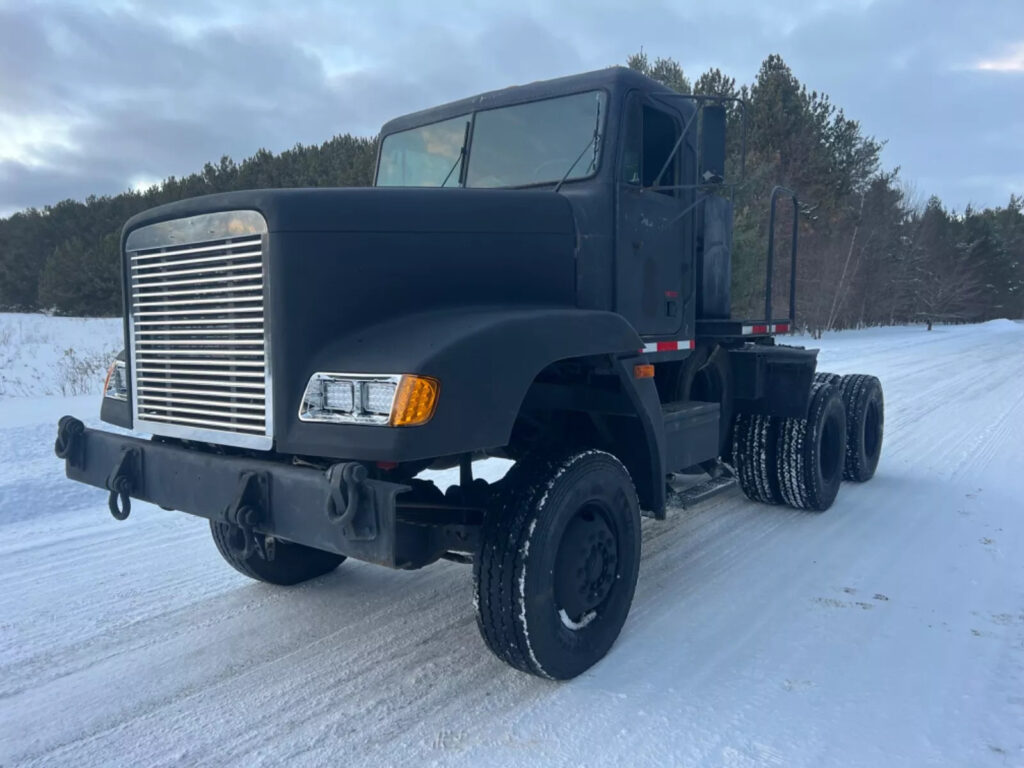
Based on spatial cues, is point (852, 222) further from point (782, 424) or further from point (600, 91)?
point (600, 91)

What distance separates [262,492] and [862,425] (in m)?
5.75

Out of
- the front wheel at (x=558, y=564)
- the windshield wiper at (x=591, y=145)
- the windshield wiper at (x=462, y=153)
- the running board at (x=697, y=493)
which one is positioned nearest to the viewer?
the front wheel at (x=558, y=564)

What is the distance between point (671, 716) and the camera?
2.99 meters

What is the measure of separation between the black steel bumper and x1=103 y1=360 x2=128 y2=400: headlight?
228 millimetres

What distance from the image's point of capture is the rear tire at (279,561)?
4.11 m

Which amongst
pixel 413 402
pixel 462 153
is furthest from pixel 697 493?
pixel 413 402

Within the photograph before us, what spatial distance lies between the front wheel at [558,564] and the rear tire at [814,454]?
104 inches

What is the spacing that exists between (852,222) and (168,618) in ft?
106

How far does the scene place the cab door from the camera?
4.13 meters

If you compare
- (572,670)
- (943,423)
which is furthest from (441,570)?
(943,423)

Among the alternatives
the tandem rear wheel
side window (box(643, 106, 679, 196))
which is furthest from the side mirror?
the tandem rear wheel

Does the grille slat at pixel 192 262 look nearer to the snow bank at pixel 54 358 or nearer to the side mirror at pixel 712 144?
the side mirror at pixel 712 144

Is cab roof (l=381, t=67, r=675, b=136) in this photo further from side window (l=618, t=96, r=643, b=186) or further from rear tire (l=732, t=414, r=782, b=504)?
rear tire (l=732, t=414, r=782, b=504)

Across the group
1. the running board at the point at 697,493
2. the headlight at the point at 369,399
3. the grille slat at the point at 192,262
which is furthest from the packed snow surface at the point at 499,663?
the grille slat at the point at 192,262
